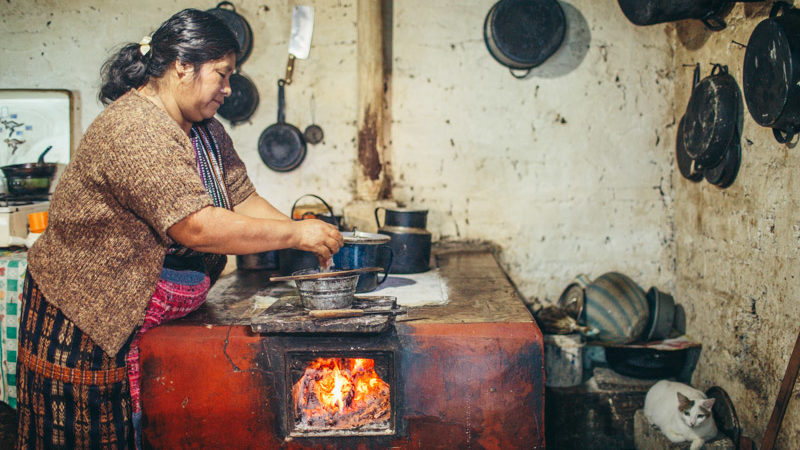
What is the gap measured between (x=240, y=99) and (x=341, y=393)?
7.57 ft

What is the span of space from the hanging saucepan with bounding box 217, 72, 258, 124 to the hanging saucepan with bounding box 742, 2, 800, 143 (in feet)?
9.31

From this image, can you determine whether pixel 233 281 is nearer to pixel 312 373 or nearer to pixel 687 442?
pixel 312 373

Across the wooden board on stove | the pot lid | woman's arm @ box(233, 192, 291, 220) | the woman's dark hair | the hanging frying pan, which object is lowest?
the wooden board on stove

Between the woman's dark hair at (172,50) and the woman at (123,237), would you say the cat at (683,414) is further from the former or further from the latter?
the woman's dark hair at (172,50)

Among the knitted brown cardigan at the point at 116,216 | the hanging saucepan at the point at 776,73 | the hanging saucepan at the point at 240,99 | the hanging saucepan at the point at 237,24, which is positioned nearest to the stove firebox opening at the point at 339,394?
the knitted brown cardigan at the point at 116,216

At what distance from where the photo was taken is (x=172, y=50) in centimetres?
186

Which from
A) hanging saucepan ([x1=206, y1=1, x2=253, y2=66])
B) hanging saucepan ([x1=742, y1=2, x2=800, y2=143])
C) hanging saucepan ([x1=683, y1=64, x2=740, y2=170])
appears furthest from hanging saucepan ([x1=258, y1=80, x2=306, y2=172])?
hanging saucepan ([x1=742, y1=2, x2=800, y2=143])

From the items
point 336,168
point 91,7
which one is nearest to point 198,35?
point 336,168

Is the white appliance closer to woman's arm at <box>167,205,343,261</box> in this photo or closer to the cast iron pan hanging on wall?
woman's arm at <box>167,205,343,261</box>

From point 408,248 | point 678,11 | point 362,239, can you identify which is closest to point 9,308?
point 362,239

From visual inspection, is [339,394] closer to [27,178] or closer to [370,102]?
[370,102]

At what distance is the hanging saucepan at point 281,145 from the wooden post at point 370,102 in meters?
A: 0.43

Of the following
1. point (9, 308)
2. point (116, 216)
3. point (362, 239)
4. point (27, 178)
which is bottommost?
point (9, 308)

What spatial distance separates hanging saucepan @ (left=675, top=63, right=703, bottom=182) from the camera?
3246 millimetres
